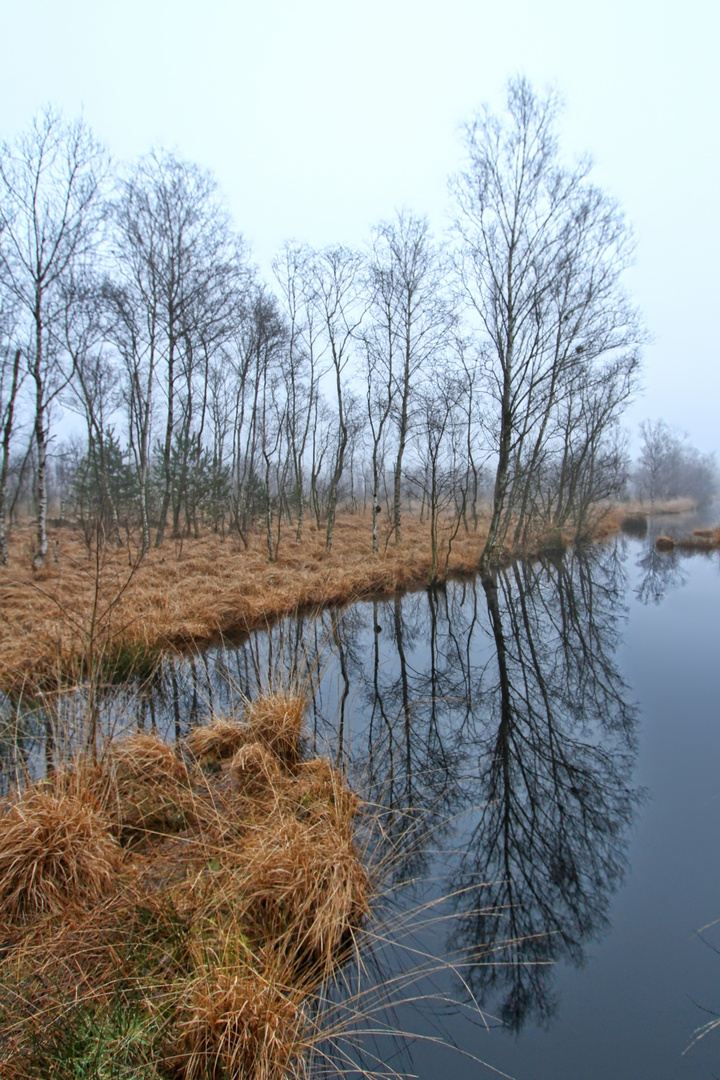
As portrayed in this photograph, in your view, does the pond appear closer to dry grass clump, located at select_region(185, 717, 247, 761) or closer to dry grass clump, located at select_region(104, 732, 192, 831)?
dry grass clump, located at select_region(104, 732, 192, 831)

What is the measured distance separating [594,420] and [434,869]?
72.4 ft

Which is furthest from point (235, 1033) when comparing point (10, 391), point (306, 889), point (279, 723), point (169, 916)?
point (10, 391)

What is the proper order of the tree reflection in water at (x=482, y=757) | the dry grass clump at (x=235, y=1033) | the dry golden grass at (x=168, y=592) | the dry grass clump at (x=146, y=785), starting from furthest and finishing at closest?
the dry golden grass at (x=168, y=592)
the dry grass clump at (x=146, y=785)
the tree reflection in water at (x=482, y=757)
the dry grass clump at (x=235, y=1033)

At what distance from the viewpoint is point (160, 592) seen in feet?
31.3

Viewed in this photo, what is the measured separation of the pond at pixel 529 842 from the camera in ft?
7.30

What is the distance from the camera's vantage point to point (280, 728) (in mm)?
4516

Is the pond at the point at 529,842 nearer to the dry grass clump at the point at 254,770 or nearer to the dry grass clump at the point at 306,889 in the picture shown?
the dry grass clump at the point at 306,889

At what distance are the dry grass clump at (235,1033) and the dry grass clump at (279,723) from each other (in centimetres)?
236

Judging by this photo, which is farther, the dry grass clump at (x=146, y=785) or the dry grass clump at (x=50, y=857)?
the dry grass clump at (x=146, y=785)

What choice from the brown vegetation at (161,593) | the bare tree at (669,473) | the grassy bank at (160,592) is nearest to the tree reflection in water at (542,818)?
the brown vegetation at (161,593)

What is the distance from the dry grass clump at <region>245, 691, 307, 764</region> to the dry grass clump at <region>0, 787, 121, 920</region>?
1.61 meters

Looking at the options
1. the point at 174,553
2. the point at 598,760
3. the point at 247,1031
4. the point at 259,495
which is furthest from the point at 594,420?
the point at 247,1031

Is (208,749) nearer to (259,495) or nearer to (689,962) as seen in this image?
(689,962)

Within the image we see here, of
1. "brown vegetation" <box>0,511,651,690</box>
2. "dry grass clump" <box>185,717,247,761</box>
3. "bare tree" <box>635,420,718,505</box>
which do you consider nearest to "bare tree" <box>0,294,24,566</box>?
"brown vegetation" <box>0,511,651,690</box>
